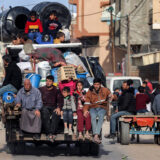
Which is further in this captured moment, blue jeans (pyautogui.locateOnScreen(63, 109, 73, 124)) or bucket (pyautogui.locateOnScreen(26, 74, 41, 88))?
bucket (pyautogui.locateOnScreen(26, 74, 41, 88))

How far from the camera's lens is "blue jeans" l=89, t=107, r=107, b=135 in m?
13.4

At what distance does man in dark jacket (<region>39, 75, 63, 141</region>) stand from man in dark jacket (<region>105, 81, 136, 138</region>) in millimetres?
3231

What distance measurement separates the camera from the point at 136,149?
1555cm

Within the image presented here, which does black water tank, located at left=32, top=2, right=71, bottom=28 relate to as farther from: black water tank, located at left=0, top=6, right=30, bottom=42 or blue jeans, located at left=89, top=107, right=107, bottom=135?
blue jeans, located at left=89, top=107, right=107, bottom=135

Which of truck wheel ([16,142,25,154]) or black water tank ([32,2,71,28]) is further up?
black water tank ([32,2,71,28])

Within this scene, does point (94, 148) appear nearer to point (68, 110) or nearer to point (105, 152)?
point (105, 152)

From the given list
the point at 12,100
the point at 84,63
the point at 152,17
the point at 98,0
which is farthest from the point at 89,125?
the point at 98,0

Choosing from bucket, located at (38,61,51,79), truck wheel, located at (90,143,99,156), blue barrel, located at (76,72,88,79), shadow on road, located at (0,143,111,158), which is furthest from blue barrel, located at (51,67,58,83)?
truck wheel, located at (90,143,99,156)

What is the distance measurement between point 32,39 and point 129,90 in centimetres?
390

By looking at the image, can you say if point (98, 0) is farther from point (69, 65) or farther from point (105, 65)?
point (69, 65)

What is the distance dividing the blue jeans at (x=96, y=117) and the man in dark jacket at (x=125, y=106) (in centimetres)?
271

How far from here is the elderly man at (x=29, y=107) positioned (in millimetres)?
13227

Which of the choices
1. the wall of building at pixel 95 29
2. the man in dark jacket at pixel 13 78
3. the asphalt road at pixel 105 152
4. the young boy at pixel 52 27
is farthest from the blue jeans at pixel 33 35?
the wall of building at pixel 95 29

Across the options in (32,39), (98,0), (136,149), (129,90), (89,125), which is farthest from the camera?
(98,0)
